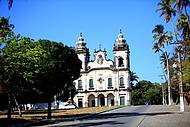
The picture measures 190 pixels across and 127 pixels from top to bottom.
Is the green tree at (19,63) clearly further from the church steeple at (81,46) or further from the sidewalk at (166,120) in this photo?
the church steeple at (81,46)

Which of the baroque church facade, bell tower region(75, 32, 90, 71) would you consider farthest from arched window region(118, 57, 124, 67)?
bell tower region(75, 32, 90, 71)

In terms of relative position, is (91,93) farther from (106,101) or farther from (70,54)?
(70,54)

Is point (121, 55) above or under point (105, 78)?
above

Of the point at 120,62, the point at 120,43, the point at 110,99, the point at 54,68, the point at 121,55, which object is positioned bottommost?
A: the point at 110,99

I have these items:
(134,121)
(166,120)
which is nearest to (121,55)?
(166,120)

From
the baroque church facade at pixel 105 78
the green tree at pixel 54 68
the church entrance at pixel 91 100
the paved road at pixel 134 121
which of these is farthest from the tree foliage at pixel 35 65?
the church entrance at pixel 91 100

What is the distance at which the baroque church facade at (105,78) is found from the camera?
9331 cm

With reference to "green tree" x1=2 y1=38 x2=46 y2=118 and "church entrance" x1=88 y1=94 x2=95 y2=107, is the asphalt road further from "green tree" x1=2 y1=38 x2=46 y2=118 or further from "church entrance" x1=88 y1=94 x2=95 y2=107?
"church entrance" x1=88 y1=94 x2=95 y2=107

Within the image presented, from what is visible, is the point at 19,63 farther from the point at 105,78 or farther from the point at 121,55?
the point at 121,55


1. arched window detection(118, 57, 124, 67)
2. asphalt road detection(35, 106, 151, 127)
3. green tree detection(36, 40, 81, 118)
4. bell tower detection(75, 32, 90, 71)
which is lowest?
asphalt road detection(35, 106, 151, 127)

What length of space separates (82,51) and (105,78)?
9.17 meters

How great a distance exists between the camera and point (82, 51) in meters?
97.5

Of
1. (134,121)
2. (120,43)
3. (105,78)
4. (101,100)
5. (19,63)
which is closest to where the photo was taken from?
(134,121)

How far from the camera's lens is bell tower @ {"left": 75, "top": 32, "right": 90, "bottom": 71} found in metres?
97.2
